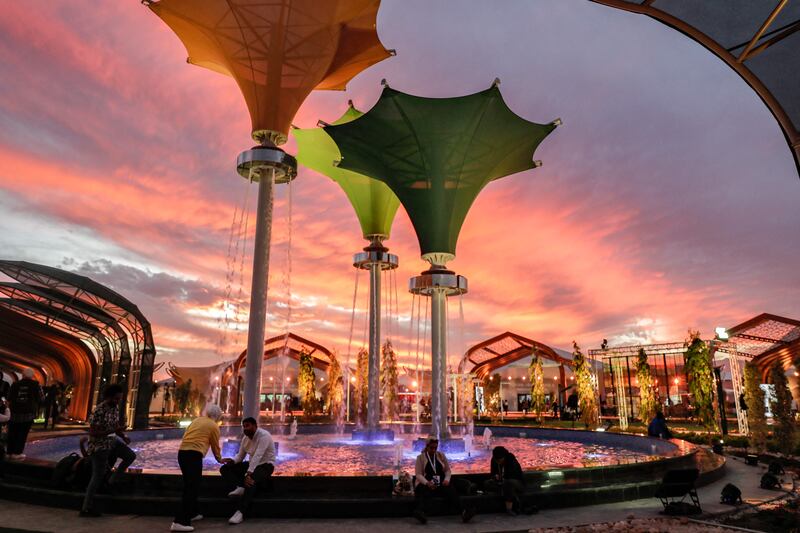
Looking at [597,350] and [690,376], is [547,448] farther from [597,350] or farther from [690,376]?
[597,350]

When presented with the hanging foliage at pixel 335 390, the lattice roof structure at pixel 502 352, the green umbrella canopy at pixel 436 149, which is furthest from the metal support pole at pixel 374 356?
the lattice roof structure at pixel 502 352

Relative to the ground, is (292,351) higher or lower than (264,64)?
lower

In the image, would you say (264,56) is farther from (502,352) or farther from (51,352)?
(502,352)

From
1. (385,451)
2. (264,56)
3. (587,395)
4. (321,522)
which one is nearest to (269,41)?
(264,56)

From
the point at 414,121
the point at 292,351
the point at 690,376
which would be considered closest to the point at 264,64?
the point at 414,121

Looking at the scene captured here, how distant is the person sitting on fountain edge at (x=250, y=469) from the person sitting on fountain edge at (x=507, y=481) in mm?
2780

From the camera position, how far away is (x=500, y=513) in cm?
679

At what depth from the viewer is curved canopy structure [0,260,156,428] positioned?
18.1 meters

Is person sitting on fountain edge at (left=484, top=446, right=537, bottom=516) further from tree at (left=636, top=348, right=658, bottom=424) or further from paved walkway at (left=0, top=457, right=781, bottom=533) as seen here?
tree at (left=636, top=348, right=658, bottom=424)

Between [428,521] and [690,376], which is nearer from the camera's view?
[428,521]

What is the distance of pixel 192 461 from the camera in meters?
5.88

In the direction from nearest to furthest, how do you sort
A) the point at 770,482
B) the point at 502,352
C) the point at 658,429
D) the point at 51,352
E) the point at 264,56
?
the point at 770,482 → the point at 264,56 → the point at 658,429 → the point at 51,352 → the point at 502,352

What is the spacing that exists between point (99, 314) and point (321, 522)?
62.8 feet

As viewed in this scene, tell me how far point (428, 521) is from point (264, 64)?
9881mm
